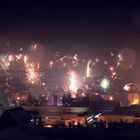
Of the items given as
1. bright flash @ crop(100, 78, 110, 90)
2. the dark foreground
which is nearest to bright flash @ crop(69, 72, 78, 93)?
A: bright flash @ crop(100, 78, 110, 90)

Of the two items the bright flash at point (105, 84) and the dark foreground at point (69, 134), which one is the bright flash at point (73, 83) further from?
the dark foreground at point (69, 134)

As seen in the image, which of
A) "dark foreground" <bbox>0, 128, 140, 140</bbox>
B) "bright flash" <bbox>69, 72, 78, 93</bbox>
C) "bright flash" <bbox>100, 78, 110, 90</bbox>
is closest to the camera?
"dark foreground" <bbox>0, 128, 140, 140</bbox>

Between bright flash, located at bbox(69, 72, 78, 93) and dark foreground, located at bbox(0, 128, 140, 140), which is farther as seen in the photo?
bright flash, located at bbox(69, 72, 78, 93)

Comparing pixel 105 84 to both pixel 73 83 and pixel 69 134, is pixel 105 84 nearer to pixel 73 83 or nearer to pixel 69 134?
pixel 73 83

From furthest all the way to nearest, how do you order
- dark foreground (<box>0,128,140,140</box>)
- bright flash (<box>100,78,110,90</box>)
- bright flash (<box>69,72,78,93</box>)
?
bright flash (<box>69,72,78,93</box>) → bright flash (<box>100,78,110,90</box>) → dark foreground (<box>0,128,140,140</box>)

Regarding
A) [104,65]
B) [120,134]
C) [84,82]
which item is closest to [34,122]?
[120,134]

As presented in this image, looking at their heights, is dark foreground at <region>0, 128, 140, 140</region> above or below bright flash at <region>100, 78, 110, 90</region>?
below

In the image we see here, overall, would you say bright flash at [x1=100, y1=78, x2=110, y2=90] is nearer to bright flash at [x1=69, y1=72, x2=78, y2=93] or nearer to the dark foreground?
bright flash at [x1=69, y1=72, x2=78, y2=93]

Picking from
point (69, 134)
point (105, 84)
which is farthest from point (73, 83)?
point (69, 134)

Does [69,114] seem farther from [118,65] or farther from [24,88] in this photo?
[118,65]
